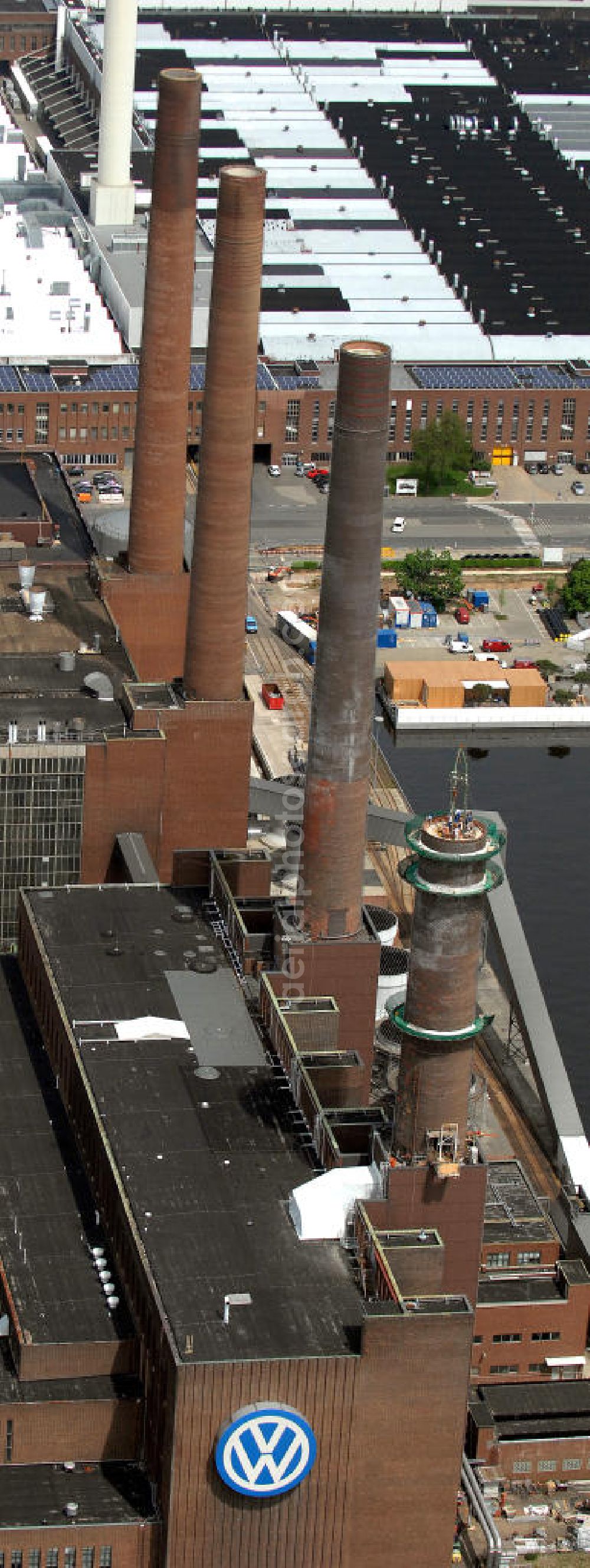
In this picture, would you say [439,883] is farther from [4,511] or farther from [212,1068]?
[4,511]

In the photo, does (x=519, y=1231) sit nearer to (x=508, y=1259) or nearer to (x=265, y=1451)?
(x=508, y=1259)

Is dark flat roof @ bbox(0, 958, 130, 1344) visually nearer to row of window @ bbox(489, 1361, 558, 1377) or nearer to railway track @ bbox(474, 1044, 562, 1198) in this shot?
row of window @ bbox(489, 1361, 558, 1377)

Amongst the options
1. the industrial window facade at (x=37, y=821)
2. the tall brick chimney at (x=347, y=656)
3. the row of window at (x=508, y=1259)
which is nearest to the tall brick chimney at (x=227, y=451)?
the industrial window facade at (x=37, y=821)

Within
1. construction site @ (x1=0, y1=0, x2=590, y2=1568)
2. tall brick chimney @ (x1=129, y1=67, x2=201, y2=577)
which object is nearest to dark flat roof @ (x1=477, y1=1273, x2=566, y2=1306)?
construction site @ (x1=0, y1=0, x2=590, y2=1568)

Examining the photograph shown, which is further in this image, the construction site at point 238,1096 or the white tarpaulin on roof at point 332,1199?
the white tarpaulin on roof at point 332,1199

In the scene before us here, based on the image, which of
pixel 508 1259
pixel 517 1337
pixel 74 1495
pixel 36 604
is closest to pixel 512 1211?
pixel 508 1259

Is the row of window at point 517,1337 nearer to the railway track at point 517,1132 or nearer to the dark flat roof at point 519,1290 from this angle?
the dark flat roof at point 519,1290
